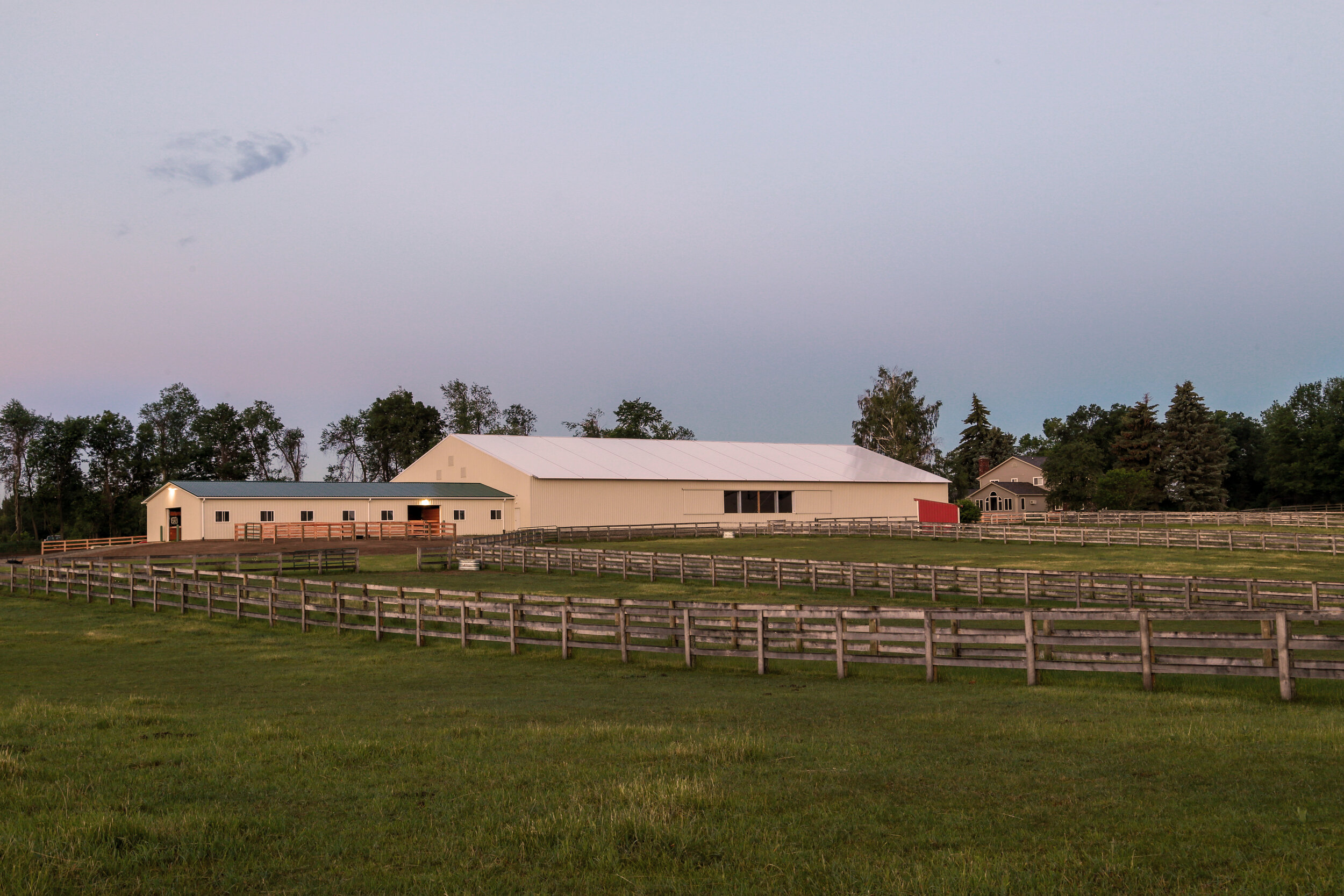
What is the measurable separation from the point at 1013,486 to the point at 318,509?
74.7m

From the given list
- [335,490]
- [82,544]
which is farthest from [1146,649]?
[82,544]

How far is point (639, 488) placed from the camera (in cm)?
6347

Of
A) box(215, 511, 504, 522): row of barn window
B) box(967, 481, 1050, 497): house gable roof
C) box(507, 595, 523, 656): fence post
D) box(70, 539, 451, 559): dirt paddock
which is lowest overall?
box(507, 595, 523, 656): fence post

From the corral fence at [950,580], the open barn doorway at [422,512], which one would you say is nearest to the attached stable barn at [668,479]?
the open barn doorway at [422,512]

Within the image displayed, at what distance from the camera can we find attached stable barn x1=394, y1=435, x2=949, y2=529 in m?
61.2

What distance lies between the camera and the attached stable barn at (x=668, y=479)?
61219 millimetres

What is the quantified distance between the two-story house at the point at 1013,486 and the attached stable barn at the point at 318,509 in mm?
60523

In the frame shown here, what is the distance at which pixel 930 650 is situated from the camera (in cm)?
1427

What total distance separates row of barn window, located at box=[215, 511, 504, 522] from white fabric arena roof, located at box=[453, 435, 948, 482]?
11.2 feet

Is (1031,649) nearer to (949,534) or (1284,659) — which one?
(1284,659)

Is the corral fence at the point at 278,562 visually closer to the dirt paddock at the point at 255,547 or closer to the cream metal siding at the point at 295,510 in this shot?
the dirt paddock at the point at 255,547

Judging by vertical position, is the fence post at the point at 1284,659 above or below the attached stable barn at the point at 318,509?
below

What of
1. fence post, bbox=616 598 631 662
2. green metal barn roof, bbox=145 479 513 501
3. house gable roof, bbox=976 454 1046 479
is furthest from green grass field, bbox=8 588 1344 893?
house gable roof, bbox=976 454 1046 479

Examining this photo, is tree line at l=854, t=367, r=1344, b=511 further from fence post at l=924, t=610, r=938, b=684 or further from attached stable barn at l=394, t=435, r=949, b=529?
fence post at l=924, t=610, r=938, b=684
